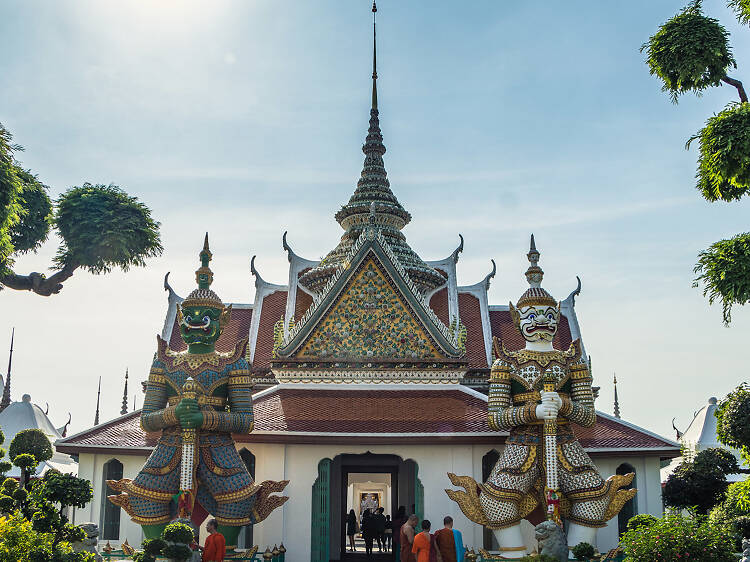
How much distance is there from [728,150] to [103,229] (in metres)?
10.4

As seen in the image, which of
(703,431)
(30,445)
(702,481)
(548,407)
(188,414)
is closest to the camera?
(30,445)

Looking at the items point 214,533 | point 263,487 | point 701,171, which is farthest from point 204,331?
point 701,171

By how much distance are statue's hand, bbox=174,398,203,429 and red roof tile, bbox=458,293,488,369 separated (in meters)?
6.05

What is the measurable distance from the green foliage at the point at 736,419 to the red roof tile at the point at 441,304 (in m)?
6.64

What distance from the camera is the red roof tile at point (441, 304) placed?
15.8 metres

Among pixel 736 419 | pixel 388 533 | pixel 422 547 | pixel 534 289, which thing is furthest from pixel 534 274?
pixel 388 533

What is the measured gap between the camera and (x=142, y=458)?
12.6m

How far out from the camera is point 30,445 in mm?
9586

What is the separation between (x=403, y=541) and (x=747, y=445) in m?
4.15

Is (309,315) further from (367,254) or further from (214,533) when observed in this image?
(214,533)

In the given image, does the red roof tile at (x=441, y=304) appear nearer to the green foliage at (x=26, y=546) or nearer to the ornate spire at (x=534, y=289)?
the ornate spire at (x=534, y=289)

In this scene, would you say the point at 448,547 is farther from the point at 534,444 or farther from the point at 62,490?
the point at 62,490

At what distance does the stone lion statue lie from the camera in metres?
8.52

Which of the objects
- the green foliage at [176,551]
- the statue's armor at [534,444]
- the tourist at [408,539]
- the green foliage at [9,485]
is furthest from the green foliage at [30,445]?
the statue's armor at [534,444]
